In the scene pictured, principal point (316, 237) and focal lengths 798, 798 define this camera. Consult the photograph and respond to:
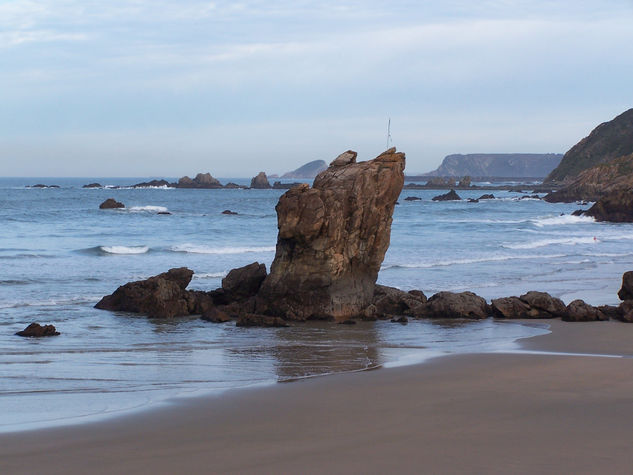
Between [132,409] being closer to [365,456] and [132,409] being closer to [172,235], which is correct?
[365,456]

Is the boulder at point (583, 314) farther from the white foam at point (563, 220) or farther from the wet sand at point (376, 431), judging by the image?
the white foam at point (563, 220)

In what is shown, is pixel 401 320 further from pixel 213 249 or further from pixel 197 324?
pixel 213 249

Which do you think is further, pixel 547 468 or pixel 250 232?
pixel 250 232

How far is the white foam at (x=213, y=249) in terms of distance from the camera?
98.8 feet

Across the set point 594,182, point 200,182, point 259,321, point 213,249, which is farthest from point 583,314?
point 200,182

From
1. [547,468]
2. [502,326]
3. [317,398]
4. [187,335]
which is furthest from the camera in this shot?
[502,326]

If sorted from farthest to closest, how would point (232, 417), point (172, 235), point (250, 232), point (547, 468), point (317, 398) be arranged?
point (250, 232) < point (172, 235) < point (317, 398) < point (232, 417) < point (547, 468)

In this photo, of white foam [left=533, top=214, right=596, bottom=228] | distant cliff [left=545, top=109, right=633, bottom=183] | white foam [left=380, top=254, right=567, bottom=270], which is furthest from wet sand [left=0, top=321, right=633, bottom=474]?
distant cliff [left=545, top=109, right=633, bottom=183]

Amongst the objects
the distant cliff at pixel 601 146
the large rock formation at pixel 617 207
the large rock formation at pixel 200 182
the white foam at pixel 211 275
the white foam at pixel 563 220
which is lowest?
the white foam at pixel 211 275

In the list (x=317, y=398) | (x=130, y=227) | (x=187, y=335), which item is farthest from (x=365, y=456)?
(x=130, y=227)

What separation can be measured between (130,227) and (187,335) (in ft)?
107

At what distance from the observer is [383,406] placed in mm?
8125

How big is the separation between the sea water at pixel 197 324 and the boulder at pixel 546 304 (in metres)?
1.04

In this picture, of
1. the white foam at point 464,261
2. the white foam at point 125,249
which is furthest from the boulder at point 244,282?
the white foam at point 125,249
